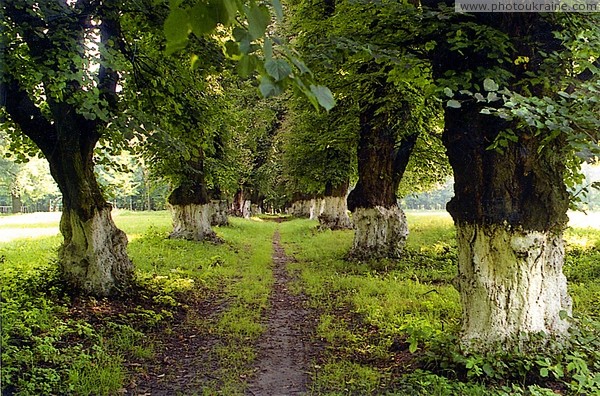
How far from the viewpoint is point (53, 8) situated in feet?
19.8

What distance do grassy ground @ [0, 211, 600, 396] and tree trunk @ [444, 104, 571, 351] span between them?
0.34 meters

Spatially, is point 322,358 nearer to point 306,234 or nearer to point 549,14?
point 549,14

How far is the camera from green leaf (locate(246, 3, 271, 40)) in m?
1.17

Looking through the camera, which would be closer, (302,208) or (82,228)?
(82,228)

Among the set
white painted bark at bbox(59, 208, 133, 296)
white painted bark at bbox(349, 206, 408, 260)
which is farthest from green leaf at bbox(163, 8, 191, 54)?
white painted bark at bbox(349, 206, 408, 260)

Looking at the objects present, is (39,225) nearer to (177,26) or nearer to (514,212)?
(514,212)

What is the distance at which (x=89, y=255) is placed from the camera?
7.57 metres

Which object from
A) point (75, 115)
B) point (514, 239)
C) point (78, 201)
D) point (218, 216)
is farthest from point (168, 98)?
point (218, 216)

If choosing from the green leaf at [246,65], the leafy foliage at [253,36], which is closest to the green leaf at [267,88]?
the leafy foliage at [253,36]

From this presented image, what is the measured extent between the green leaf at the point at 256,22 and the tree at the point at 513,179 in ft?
12.5

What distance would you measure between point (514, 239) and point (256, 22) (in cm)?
451

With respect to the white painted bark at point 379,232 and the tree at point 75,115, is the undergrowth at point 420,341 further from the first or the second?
the tree at point 75,115

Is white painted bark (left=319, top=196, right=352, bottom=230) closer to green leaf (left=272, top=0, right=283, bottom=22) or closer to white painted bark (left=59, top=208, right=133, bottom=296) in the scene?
white painted bark (left=59, top=208, right=133, bottom=296)

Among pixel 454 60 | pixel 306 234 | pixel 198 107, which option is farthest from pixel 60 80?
pixel 306 234
